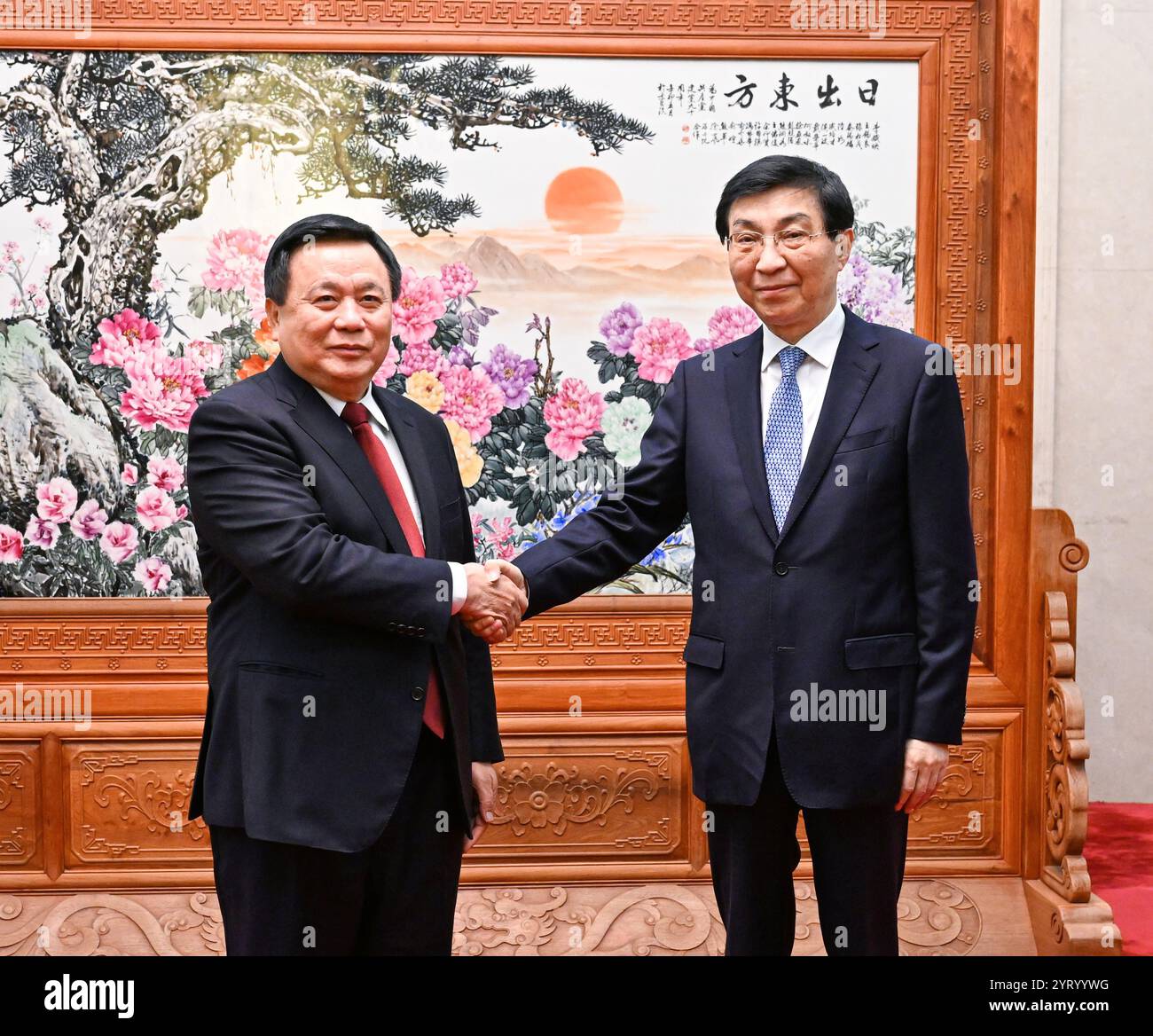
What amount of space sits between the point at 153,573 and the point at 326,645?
5.04 feet

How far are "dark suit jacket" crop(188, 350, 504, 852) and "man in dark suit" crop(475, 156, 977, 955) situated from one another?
479 millimetres

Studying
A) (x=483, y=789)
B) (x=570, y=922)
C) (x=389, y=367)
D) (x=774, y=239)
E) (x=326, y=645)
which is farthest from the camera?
(x=389, y=367)

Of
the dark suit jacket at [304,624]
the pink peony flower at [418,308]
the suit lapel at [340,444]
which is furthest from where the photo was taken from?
the pink peony flower at [418,308]

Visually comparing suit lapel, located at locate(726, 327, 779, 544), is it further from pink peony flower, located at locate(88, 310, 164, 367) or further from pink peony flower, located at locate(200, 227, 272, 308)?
pink peony flower, located at locate(88, 310, 164, 367)

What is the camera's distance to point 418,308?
3258 millimetres

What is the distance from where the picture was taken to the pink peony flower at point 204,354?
Result: 10.6 ft

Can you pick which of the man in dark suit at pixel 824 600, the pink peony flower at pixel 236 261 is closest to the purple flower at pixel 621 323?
the pink peony flower at pixel 236 261

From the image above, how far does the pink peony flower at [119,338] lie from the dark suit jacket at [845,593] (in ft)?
6.18

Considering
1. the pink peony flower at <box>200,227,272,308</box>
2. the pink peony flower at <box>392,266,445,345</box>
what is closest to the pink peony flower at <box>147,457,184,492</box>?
the pink peony flower at <box>200,227,272,308</box>

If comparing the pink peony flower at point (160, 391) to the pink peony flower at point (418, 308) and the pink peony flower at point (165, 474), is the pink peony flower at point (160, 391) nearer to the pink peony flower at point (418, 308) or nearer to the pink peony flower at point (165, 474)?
the pink peony flower at point (165, 474)

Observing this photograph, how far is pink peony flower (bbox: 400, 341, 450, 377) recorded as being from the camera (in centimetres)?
327

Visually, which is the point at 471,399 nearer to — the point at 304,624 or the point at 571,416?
the point at 571,416

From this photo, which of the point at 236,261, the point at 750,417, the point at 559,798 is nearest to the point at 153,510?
the point at 236,261

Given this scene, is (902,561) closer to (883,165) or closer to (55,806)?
(883,165)
